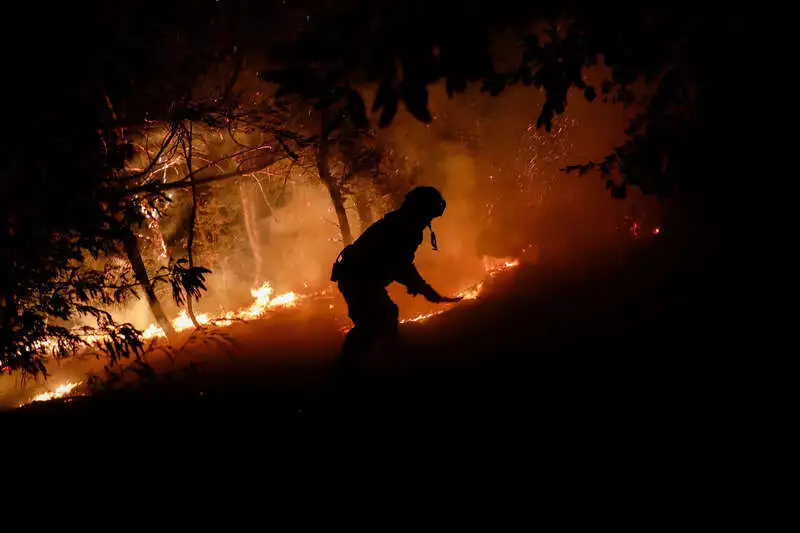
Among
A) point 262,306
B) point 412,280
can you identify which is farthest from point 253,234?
point 412,280

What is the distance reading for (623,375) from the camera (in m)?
4.20

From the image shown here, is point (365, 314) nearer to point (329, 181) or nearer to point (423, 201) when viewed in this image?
point (423, 201)

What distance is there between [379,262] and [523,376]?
181 cm

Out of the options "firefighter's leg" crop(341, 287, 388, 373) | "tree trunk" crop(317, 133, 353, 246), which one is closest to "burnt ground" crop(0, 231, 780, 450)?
"firefighter's leg" crop(341, 287, 388, 373)

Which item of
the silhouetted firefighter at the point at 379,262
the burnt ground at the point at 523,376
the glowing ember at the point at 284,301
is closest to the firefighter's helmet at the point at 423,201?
the silhouetted firefighter at the point at 379,262

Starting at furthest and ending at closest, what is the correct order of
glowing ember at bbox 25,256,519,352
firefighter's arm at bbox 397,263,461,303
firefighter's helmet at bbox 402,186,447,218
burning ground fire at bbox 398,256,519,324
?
glowing ember at bbox 25,256,519,352 → burning ground fire at bbox 398,256,519,324 → firefighter's arm at bbox 397,263,461,303 → firefighter's helmet at bbox 402,186,447,218

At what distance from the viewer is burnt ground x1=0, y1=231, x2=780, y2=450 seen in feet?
12.5

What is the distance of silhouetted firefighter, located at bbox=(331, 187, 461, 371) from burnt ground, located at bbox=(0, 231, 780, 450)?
52cm

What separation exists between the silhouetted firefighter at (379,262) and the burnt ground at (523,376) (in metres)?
0.52

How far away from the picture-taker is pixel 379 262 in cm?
490

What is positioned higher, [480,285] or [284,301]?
[284,301]

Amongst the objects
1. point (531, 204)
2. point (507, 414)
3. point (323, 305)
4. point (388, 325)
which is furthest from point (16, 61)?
point (531, 204)

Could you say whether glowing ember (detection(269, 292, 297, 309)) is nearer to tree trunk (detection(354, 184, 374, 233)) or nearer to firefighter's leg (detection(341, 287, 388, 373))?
tree trunk (detection(354, 184, 374, 233))

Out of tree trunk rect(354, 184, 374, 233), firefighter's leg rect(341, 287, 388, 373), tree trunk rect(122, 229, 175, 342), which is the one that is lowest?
firefighter's leg rect(341, 287, 388, 373)
